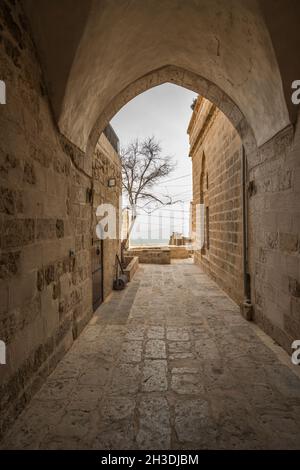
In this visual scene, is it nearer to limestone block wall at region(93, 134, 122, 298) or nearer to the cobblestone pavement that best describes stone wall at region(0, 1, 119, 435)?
the cobblestone pavement

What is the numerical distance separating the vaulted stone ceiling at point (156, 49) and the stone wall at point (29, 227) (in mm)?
260

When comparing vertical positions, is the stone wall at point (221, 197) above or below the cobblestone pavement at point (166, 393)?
above

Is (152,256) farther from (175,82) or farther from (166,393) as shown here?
(166,393)

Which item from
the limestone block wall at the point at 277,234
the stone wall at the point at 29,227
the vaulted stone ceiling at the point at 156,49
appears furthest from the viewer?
the limestone block wall at the point at 277,234

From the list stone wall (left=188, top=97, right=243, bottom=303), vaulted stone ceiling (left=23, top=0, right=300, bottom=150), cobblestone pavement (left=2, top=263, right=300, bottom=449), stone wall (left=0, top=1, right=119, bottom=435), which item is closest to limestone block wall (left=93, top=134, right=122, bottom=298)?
vaulted stone ceiling (left=23, top=0, right=300, bottom=150)

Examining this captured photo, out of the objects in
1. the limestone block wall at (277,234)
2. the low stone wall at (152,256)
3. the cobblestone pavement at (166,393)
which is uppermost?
the limestone block wall at (277,234)

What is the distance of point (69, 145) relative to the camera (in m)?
3.24

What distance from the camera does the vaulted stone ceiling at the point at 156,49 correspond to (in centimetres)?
243

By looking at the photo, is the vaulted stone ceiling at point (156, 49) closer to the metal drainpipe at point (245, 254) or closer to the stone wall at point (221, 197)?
the metal drainpipe at point (245, 254)

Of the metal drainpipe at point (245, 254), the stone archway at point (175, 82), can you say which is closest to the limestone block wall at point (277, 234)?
the metal drainpipe at point (245, 254)

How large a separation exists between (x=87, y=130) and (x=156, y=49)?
143 cm

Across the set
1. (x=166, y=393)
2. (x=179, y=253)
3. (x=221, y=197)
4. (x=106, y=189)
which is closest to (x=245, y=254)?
(x=221, y=197)

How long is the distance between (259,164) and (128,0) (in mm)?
2386
